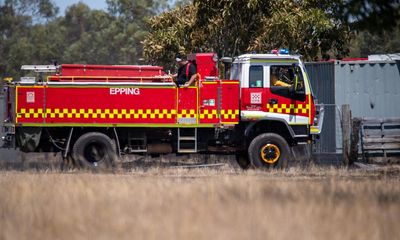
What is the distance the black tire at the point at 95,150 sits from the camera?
19109 millimetres

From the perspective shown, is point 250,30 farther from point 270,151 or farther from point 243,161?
point 270,151

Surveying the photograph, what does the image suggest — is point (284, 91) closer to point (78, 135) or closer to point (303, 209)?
point (78, 135)

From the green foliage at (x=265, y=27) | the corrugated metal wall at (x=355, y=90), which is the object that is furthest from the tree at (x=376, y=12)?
the corrugated metal wall at (x=355, y=90)

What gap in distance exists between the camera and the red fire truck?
18859 mm

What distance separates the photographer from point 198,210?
10086mm

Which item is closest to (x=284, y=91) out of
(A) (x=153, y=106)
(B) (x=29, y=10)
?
(A) (x=153, y=106)

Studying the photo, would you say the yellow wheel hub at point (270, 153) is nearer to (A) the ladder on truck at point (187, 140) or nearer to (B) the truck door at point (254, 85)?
(B) the truck door at point (254, 85)

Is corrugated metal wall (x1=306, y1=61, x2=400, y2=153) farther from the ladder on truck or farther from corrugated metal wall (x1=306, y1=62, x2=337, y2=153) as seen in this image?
the ladder on truck

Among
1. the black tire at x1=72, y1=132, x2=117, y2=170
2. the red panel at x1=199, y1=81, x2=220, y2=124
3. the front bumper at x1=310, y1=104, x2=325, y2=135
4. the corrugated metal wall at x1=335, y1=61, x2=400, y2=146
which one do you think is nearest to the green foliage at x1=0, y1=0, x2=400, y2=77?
the corrugated metal wall at x1=335, y1=61, x2=400, y2=146

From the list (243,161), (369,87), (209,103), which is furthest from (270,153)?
(369,87)

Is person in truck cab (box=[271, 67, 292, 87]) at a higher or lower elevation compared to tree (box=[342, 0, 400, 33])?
lower

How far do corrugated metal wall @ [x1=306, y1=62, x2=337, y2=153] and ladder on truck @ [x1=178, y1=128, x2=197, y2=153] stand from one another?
5188 mm

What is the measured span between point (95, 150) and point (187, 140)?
2170mm

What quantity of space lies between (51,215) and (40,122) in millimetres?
9209
